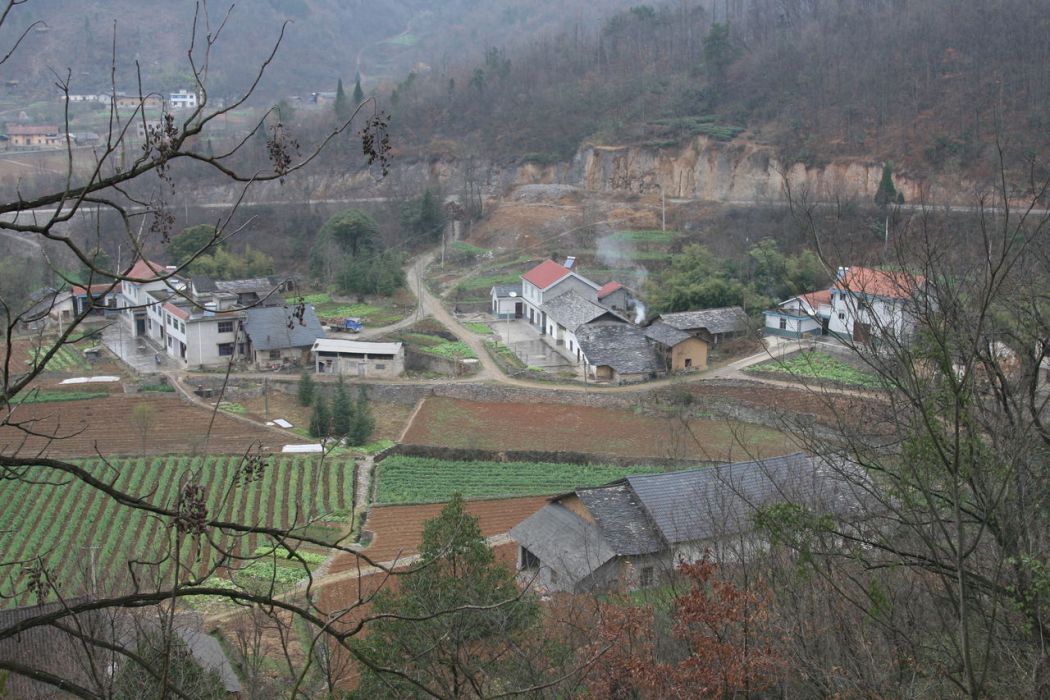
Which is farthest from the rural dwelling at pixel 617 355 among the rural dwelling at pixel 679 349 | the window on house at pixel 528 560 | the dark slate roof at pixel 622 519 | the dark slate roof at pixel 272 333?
the window on house at pixel 528 560

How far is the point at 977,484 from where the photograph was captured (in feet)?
14.6

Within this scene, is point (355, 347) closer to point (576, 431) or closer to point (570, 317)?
point (570, 317)

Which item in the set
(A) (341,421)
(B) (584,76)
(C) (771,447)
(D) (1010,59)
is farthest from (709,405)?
(B) (584,76)

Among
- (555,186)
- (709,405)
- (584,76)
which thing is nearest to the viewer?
(709,405)

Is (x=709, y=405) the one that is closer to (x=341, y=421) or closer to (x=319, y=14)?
(x=341, y=421)

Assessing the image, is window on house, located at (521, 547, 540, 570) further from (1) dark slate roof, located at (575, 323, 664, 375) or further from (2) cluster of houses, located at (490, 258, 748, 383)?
(1) dark slate roof, located at (575, 323, 664, 375)

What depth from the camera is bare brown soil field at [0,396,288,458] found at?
20.2 m

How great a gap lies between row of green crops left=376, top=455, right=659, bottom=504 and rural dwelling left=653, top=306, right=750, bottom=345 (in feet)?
22.8

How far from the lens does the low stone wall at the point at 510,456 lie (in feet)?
66.8

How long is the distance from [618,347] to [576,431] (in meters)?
4.18

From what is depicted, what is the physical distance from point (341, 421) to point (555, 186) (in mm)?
23894

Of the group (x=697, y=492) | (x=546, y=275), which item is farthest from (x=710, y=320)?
(x=697, y=492)

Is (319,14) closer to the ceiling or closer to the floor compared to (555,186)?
closer to the ceiling

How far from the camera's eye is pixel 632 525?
13391 mm
